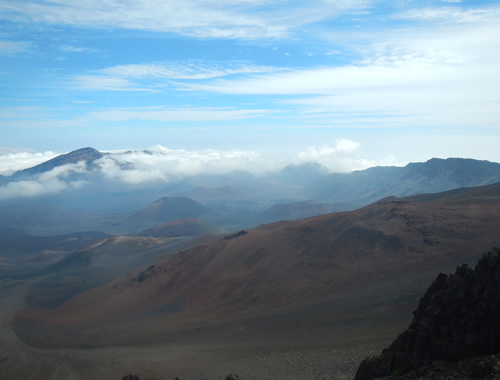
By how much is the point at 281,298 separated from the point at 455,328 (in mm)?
27311

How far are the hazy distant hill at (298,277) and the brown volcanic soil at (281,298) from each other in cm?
17

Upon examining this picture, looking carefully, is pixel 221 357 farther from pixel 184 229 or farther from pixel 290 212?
pixel 290 212

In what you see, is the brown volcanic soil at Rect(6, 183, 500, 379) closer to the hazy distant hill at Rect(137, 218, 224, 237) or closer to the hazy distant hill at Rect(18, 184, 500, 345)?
the hazy distant hill at Rect(18, 184, 500, 345)

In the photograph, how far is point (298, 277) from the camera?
49156 millimetres

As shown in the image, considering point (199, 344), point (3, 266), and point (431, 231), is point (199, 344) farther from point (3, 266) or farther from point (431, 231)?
point (3, 266)

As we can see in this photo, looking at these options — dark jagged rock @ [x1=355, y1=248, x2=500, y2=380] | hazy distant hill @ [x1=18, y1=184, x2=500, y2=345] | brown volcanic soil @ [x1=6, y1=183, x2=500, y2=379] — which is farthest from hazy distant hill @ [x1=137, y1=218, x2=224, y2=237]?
dark jagged rock @ [x1=355, y1=248, x2=500, y2=380]

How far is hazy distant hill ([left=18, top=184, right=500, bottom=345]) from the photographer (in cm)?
4028

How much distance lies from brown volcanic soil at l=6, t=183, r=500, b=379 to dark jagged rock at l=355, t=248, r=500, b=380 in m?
6.91

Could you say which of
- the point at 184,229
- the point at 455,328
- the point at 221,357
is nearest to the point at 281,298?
the point at 221,357

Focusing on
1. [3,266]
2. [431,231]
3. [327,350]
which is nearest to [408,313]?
[327,350]

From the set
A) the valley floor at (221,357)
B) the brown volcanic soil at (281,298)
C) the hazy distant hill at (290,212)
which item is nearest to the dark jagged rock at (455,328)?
the valley floor at (221,357)

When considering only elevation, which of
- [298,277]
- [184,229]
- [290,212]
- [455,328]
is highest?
[290,212]

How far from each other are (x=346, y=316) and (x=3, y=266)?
302 feet

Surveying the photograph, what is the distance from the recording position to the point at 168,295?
55375 millimetres
